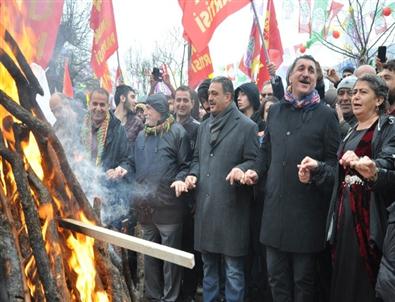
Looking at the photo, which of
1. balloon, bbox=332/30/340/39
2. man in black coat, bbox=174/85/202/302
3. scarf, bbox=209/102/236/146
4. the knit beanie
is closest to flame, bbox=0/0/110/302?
scarf, bbox=209/102/236/146

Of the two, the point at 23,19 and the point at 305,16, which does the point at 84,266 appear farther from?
the point at 305,16

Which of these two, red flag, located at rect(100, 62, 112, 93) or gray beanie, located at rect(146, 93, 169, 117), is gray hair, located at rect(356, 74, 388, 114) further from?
red flag, located at rect(100, 62, 112, 93)

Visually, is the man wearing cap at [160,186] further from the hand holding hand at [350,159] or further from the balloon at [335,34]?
the balloon at [335,34]

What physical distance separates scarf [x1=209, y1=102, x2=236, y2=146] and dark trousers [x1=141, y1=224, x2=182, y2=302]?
1043mm

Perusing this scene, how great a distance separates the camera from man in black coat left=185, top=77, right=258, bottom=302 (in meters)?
4.54

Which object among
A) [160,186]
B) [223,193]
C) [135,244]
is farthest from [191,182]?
[135,244]

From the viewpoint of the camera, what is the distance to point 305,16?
62.4 feet

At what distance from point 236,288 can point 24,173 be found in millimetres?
2730

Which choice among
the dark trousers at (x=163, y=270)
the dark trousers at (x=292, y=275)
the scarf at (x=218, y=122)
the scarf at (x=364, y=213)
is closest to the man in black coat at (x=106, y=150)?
the dark trousers at (x=163, y=270)

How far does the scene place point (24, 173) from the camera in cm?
237

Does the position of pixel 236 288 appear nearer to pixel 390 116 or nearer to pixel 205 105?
pixel 390 116

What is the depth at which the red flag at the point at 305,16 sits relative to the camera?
61.3ft

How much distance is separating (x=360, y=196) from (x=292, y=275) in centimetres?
110

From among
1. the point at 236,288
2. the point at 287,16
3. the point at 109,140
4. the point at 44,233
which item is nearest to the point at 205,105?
the point at 109,140
